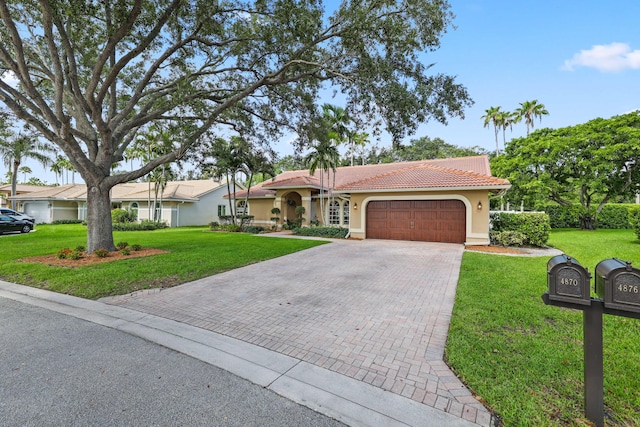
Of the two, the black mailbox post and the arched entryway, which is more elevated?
the arched entryway

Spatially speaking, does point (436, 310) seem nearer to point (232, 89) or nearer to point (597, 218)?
point (232, 89)

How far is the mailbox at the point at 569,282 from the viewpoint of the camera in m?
2.38

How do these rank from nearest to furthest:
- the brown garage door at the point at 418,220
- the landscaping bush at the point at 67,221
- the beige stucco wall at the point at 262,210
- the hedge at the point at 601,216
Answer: the brown garage door at the point at 418,220 → the hedge at the point at 601,216 → the beige stucco wall at the point at 262,210 → the landscaping bush at the point at 67,221

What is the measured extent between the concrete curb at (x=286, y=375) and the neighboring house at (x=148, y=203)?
80.2 ft

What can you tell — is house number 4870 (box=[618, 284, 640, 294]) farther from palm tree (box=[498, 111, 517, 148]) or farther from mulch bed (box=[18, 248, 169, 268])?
palm tree (box=[498, 111, 517, 148])

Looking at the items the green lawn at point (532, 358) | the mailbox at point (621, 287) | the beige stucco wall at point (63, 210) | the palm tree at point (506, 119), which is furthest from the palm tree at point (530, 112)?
the beige stucco wall at point (63, 210)

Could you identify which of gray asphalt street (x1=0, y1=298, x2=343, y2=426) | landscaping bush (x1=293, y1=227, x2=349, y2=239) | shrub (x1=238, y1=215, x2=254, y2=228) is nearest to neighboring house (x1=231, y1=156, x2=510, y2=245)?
landscaping bush (x1=293, y1=227, x2=349, y2=239)

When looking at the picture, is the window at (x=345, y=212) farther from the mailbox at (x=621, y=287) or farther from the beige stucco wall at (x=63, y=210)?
the beige stucco wall at (x=63, y=210)

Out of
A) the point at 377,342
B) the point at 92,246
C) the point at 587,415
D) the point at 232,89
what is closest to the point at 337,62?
the point at 232,89

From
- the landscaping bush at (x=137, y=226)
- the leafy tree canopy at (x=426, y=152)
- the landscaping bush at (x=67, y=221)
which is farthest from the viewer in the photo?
the leafy tree canopy at (x=426, y=152)

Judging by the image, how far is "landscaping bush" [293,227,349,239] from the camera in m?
17.0

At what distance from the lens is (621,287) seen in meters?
2.24

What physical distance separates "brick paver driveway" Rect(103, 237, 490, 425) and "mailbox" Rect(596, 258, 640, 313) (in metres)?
1.42

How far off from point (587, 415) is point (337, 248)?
412 inches
